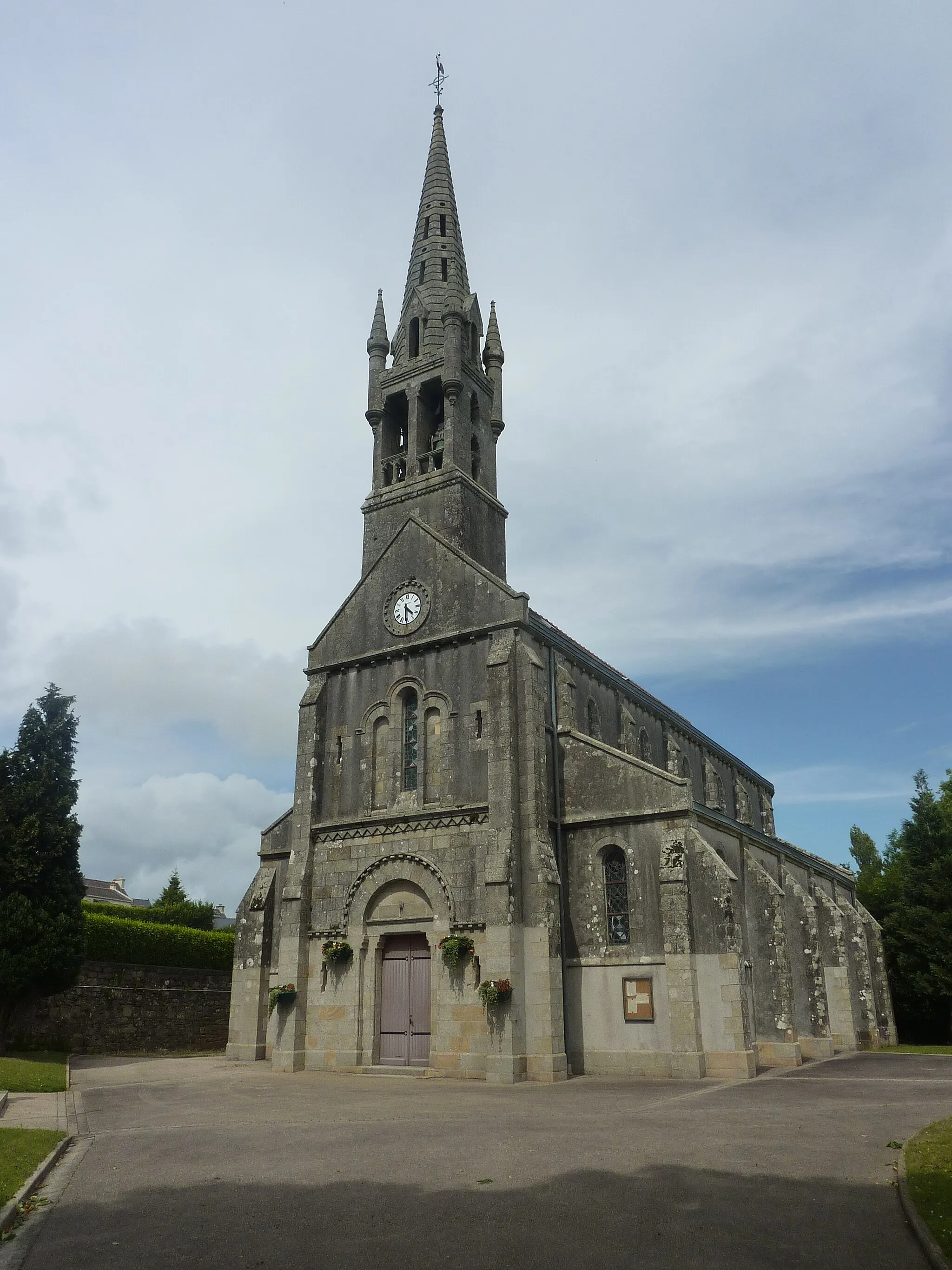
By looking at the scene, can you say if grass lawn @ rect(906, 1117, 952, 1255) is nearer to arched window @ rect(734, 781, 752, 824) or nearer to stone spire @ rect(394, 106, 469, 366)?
stone spire @ rect(394, 106, 469, 366)

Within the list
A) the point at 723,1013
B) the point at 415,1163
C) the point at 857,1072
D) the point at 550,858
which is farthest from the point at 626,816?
the point at 415,1163

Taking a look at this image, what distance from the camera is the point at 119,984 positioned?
3094 cm

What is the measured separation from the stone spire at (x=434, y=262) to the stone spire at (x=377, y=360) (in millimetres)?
513

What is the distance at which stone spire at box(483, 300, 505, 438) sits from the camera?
35344 millimetres

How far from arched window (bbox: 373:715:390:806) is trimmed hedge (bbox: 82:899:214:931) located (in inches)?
465

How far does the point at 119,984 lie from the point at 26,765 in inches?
352

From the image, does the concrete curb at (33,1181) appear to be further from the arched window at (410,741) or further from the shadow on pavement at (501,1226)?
the arched window at (410,741)

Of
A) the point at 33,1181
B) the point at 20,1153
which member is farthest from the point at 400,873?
the point at 33,1181

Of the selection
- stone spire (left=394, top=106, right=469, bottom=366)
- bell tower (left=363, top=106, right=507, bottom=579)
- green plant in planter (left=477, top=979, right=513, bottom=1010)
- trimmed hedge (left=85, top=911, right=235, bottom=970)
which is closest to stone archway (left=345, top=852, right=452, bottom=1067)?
green plant in planter (left=477, top=979, right=513, bottom=1010)

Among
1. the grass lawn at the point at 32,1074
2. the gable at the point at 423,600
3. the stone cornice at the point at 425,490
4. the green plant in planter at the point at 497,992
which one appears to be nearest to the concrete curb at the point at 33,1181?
the grass lawn at the point at 32,1074

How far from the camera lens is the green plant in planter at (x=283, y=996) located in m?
26.0

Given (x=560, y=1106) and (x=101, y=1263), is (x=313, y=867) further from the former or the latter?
(x=101, y=1263)

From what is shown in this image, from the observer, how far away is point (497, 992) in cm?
2242

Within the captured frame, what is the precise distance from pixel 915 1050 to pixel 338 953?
21.6 meters
